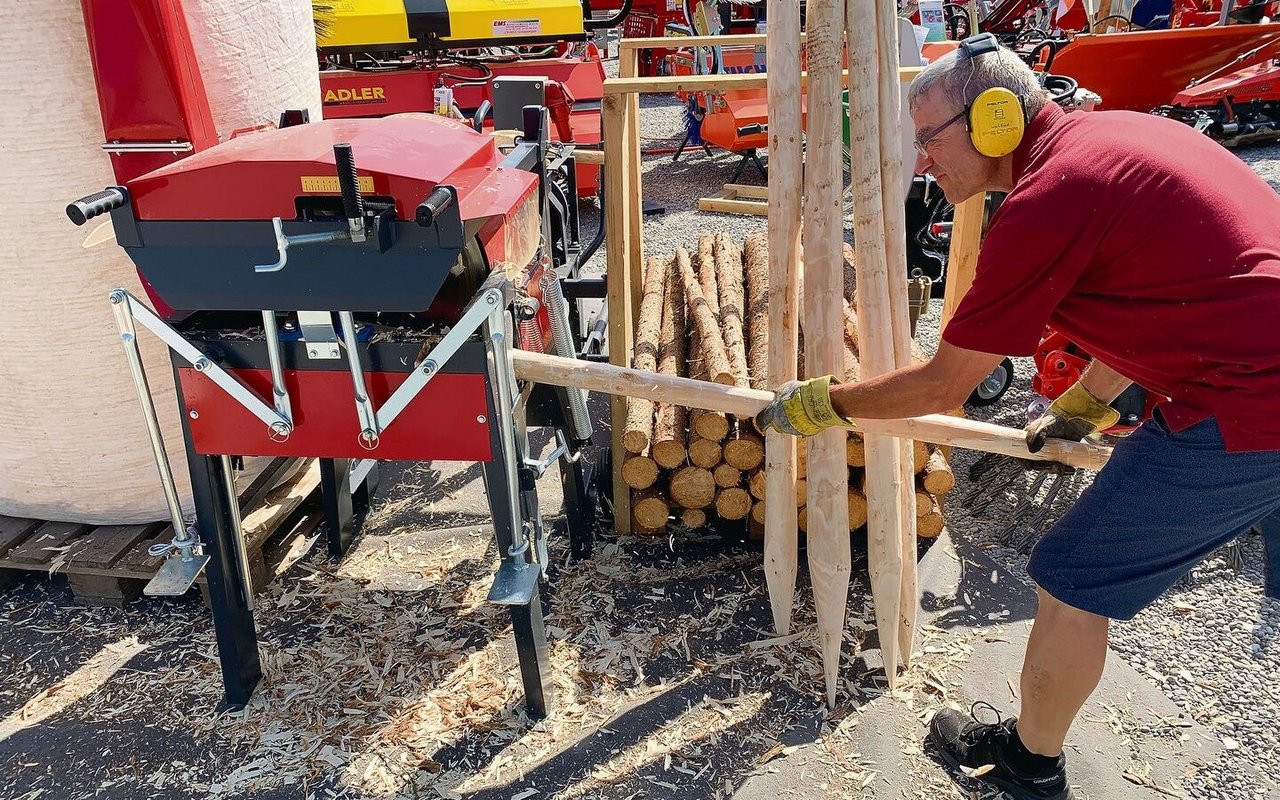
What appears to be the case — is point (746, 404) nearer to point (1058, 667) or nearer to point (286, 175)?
point (1058, 667)

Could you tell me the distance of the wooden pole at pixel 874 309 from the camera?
2514 millimetres

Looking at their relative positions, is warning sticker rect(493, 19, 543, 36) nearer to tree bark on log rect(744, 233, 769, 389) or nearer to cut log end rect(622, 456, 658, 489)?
tree bark on log rect(744, 233, 769, 389)

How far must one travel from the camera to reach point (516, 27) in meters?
7.57

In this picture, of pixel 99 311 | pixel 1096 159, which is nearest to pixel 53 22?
pixel 99 311

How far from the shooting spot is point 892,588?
297cm

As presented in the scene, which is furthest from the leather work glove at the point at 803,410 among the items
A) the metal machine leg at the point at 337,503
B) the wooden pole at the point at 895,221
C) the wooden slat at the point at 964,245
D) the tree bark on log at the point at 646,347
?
the metal machine leg at the point at 337,503

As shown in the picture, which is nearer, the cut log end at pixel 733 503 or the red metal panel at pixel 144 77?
the red metal panel at pixel 144 77

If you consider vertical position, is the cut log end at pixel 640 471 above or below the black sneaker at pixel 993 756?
above

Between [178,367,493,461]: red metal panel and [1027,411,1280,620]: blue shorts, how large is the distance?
1710 mm

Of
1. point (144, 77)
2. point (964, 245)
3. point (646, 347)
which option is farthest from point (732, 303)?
point (144, 77)

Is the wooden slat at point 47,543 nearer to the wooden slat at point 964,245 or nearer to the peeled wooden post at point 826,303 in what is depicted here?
the peeled wooden post at point 826,303

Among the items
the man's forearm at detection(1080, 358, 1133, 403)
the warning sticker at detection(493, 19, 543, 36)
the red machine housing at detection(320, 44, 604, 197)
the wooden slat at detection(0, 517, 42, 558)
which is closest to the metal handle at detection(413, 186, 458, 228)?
the man's forearm at detection(1080, 358, 1133, 403)

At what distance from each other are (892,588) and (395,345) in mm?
1823

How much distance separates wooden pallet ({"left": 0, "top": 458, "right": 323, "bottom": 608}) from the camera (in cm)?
344
